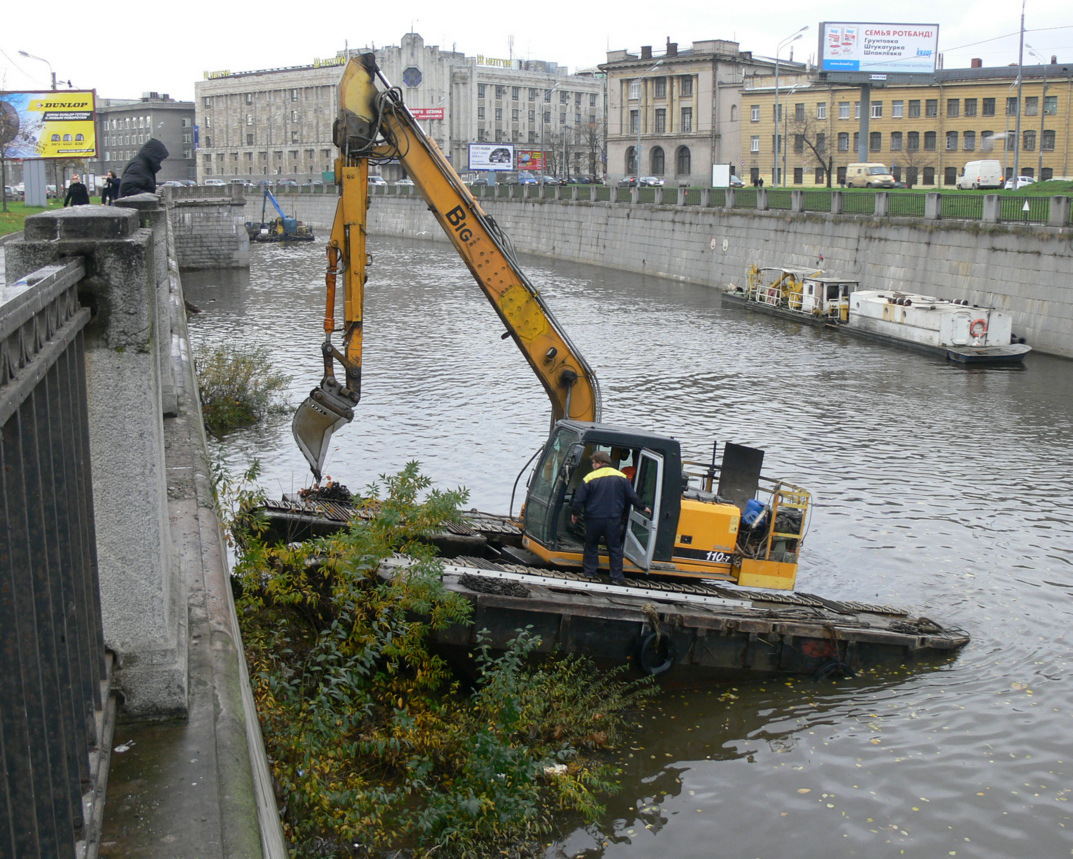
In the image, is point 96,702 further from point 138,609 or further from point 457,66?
point 457,66

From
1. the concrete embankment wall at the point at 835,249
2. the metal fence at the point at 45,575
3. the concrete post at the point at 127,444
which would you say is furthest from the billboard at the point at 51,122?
the metal fence at the point at 45,575

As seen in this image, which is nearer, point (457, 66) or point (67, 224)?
point (67, 224)

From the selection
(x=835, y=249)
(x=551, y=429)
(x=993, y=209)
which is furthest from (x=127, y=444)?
(x=835, y=249)

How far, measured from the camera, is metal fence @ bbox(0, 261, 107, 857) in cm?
292

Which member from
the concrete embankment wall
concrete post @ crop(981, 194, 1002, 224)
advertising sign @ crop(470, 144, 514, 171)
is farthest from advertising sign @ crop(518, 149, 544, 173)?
concrete post @ crop(981, 194, 1002, 224)

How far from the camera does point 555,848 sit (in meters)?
7.79

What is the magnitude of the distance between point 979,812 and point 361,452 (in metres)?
12.4

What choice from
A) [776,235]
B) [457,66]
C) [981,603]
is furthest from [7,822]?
[457,66]

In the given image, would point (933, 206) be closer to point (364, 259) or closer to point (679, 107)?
point (364, 259)

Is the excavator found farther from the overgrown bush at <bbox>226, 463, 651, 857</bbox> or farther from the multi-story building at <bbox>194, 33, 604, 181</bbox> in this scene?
the multi-story building at <bbox>194, 33, 604, 181</bbox>

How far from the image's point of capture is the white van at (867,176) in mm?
59312

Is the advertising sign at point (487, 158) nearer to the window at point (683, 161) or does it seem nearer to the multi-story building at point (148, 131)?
the window at point (683, 161)

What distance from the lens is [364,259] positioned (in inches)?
454

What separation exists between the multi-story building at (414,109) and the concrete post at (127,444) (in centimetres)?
11086
